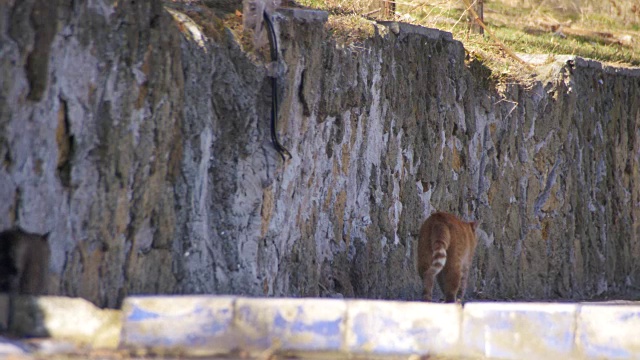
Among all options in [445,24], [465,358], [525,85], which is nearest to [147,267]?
[465,358]

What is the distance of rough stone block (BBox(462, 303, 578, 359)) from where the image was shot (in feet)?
22.1

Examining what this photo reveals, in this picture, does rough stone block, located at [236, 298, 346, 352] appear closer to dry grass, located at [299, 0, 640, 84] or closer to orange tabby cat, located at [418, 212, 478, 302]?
orange tabby cat, located at [418, 212, 478, 302]

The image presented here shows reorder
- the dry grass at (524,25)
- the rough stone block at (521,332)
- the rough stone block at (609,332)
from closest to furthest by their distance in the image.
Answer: the rough stone block at (609,332), the rough stone block at (521,332), the dry grass at (524,25)

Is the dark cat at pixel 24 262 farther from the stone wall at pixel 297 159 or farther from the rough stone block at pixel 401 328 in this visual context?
the rough stone block at pixel 401 328

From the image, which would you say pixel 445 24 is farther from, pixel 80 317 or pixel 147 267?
pixel 80 317

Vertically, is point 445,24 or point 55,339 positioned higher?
point 445,24

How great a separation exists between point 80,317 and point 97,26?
2020 millimetres

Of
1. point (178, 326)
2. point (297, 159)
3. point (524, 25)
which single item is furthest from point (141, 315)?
point (524, 25)

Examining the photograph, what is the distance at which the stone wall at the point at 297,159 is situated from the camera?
700 cm

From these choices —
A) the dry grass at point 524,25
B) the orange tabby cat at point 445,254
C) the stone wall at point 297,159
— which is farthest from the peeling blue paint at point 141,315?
the dry grass at point 524,25

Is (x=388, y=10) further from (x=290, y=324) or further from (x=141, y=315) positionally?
(x=141, y=315)

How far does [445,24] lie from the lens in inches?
662

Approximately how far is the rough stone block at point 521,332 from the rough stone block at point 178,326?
158 centimetres

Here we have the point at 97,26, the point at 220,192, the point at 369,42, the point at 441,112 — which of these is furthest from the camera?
the point at 441,112
